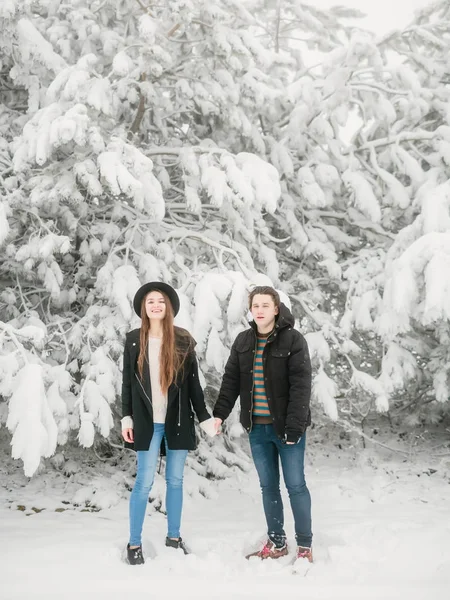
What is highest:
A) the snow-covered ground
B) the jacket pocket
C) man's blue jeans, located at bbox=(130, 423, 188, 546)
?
the jacket pocket

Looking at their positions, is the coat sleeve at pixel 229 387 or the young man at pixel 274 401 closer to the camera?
the young man at pixel 274 401

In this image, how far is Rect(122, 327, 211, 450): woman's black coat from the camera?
3307 mm

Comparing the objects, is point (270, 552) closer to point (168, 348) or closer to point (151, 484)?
point (151, 484)

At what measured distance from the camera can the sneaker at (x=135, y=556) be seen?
10.6 feet

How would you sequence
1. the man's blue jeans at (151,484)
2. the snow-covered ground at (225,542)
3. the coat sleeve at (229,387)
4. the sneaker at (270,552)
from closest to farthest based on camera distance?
1. the snow-covered ground at (225,542)
2. the man's blue jeans at (151,484)
3. the sneaker at (270,552)
4. the coat sleeve at (229,387)

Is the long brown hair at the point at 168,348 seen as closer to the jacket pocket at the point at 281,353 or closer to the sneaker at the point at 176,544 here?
the jacket pocket at the point at 281,353

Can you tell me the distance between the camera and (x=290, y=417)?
10.4 ft

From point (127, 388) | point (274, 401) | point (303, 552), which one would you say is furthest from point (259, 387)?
point (303, 552)

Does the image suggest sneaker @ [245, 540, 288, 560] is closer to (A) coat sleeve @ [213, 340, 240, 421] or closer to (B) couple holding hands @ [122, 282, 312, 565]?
(B) couple holding hands @ [122, 282, 312, 565]

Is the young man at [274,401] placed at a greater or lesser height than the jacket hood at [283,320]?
lesser

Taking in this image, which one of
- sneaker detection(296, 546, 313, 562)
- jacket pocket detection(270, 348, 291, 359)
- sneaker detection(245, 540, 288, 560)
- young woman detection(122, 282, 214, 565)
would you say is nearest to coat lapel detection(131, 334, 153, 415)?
young woman detection(122, 282, 214, 565)

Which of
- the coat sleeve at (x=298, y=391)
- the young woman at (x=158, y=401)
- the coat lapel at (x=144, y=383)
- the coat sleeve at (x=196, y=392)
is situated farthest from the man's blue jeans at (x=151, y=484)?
the coat sleeve at (x=298, y=391)

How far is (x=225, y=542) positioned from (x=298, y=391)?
127 centimetres

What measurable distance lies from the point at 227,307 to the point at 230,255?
805mm
